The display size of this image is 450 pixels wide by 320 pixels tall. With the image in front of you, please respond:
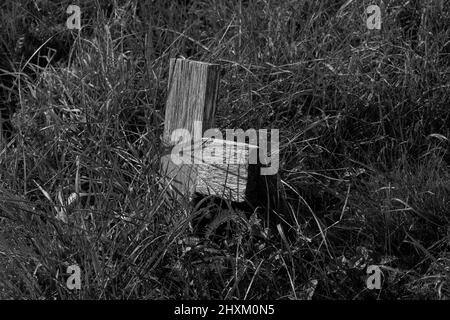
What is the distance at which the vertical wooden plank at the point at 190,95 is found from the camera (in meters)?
3.83

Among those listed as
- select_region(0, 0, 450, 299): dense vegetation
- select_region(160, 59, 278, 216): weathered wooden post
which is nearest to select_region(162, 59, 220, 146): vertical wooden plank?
select_region(160, 59, 278, 216): weathered wooden post

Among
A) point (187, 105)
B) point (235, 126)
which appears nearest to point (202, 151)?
point (187, 105)

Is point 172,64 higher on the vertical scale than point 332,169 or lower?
higher

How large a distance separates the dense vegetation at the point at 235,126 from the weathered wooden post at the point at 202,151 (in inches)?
3.7

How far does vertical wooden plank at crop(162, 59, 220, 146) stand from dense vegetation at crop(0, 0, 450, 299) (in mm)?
143

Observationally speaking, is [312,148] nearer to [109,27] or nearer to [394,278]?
[394,278]

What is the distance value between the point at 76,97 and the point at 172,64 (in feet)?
2.42

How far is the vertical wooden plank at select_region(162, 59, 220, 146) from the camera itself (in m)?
3.83

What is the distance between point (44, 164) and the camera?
4145mm

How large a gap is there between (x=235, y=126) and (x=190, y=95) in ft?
1.36

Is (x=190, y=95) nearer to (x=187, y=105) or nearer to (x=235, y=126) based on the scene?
(x=187, y=105)

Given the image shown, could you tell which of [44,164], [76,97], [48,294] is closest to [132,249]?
[48,294]

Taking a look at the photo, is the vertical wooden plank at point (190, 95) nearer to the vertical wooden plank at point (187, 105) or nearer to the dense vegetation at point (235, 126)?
the vertical wooden plank at point (187, 105)
